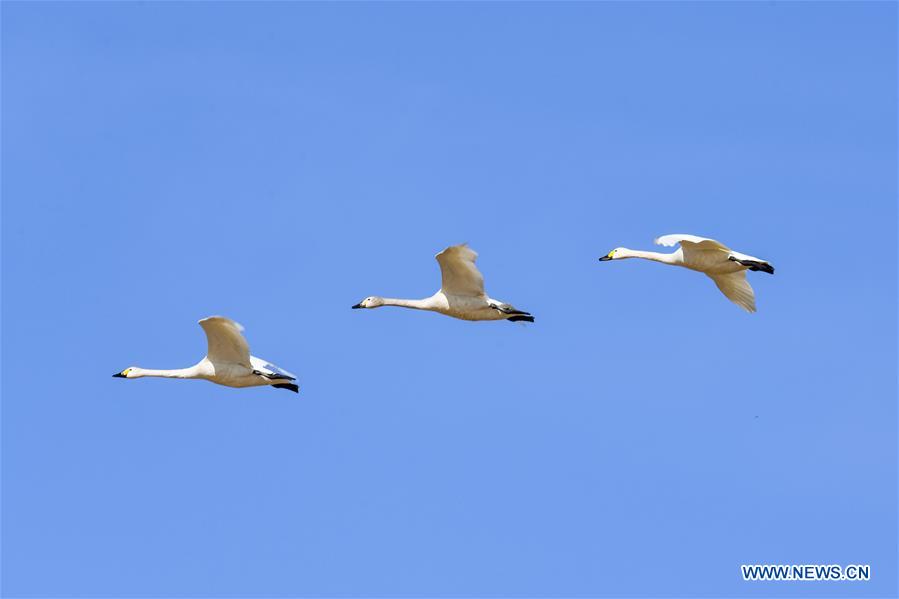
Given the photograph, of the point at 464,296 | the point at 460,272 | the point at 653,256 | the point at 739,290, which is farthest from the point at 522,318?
the point at 739,290

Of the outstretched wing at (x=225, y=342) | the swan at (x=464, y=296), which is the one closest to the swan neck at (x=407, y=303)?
the swan at (x=464, y=296)

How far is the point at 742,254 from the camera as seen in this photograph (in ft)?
151

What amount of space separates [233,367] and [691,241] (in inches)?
417

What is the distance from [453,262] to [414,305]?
230 centimetres

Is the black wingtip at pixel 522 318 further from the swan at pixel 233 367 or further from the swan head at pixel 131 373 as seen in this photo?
the swan head at pixel 131 373

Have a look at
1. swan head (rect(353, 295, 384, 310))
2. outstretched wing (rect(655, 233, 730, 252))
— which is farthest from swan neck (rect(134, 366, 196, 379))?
outstretched wing (rect(655, 233, 730, 252))

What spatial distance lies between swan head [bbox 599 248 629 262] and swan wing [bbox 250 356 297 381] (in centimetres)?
890

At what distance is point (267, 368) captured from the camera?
4344cm

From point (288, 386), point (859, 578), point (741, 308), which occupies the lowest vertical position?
point (859, 578)

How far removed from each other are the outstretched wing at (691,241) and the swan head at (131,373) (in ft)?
40.1

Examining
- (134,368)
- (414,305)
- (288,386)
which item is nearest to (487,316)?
(414,305)

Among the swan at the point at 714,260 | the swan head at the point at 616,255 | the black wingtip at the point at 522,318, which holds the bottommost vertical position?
the black wingtip at the point at 522,318

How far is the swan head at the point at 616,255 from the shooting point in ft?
157

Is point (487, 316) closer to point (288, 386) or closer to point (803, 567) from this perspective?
point (288, 386)
